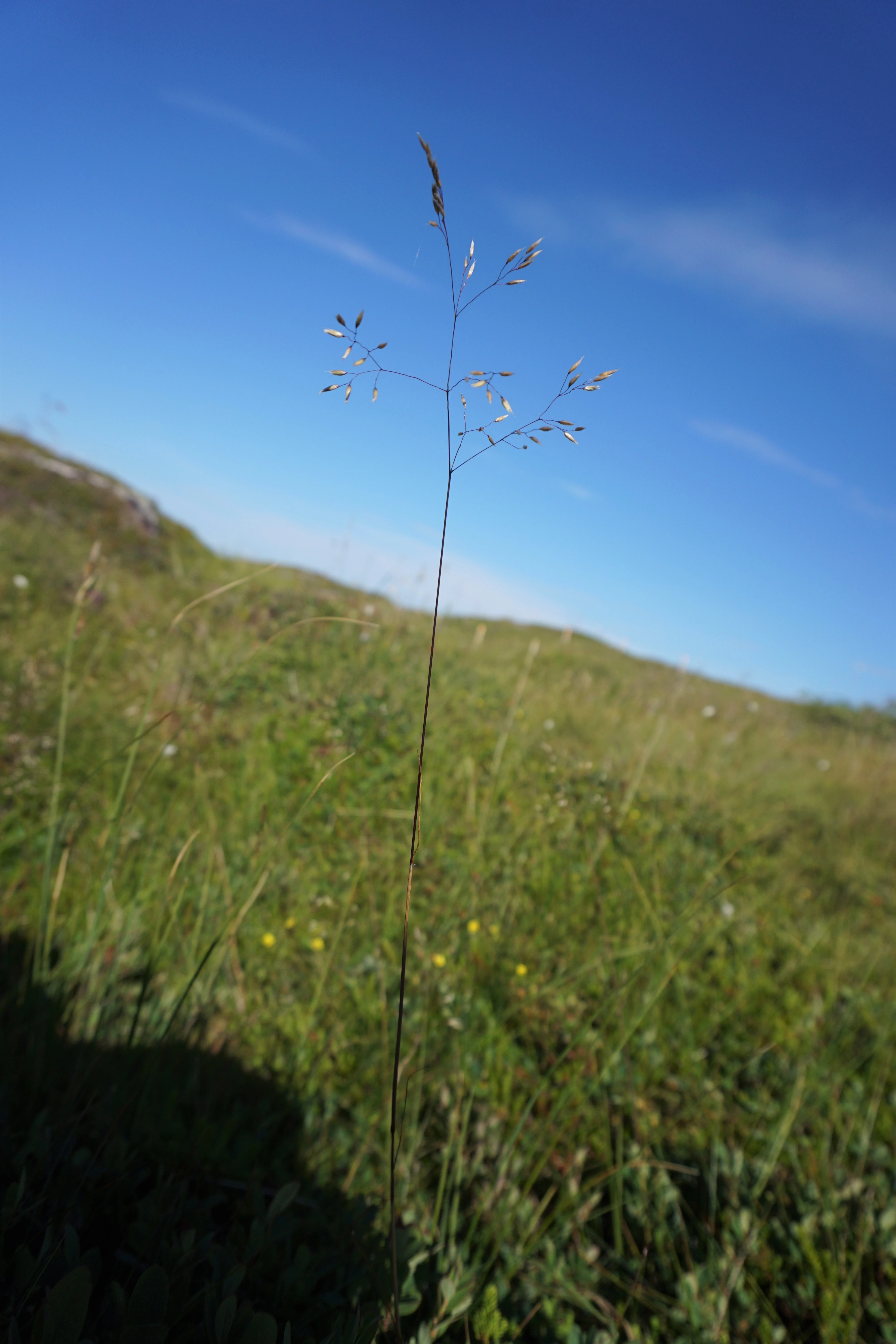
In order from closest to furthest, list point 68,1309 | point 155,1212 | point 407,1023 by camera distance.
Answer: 1. point 68,1309
2. point 155,1212
3. point 407,1023

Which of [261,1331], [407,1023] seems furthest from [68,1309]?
[407,1023]

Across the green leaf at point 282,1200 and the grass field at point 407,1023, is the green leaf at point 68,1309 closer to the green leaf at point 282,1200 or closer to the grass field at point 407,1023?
the grass field at point 407,1023

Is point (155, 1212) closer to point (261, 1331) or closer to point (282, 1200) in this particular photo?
point (282, 1200)

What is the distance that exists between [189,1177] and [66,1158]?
0.22m

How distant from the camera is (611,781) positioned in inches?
125

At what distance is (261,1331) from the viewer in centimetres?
73

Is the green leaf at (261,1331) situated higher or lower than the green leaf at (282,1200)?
higher

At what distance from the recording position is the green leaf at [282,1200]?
101 cm

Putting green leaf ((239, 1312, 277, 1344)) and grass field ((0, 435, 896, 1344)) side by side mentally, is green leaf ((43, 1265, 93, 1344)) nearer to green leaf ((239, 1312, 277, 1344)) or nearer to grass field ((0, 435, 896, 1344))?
grass field ((0, 435, 896, 1344))

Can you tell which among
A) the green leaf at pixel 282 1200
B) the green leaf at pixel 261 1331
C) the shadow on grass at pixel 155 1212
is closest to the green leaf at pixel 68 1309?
the shadow on grass at pixel 155 1212

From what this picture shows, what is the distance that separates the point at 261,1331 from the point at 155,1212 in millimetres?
358

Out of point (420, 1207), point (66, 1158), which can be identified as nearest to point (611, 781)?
point (420, 1207)

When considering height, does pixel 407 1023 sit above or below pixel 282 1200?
below

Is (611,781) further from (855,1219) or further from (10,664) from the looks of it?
(10,664)
